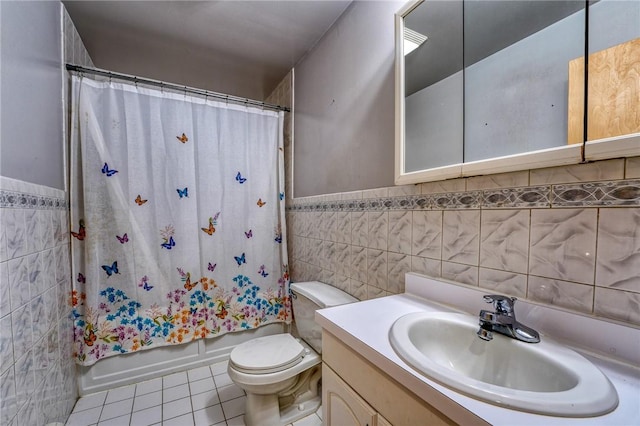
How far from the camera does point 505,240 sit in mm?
782

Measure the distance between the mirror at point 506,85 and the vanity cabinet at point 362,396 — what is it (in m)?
0.65

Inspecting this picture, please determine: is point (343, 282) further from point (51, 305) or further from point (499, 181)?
point (51, 305)

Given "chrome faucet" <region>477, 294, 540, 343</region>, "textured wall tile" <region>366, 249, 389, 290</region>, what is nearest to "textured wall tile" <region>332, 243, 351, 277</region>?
"textured wall tile" <region>366, 249, 389, 290</region>

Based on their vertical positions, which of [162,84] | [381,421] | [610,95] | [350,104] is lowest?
[381,421]

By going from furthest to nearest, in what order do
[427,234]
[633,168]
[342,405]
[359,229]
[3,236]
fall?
[359,229], [427,234], [3,236], [342,405], [633,168]

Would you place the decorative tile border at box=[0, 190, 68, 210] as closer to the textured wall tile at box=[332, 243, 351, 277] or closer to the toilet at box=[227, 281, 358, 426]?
the toilet at box=[227, 281, 358, 426]

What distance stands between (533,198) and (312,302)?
3.50ft

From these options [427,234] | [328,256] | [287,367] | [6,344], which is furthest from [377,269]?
[6,344]

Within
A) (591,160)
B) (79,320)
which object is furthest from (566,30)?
(79,320)

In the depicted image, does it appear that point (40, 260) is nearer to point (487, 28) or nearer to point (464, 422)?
point (464, 422)

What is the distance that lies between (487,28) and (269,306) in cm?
203

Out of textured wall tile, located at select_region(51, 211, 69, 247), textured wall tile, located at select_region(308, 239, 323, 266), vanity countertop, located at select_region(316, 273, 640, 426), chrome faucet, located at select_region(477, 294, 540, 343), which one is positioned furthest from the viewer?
textured wall tile, located at select_region(308, 239, 323, 266)

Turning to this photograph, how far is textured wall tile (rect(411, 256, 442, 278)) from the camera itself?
0.97 meters

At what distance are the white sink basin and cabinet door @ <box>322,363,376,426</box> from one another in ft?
0.70
